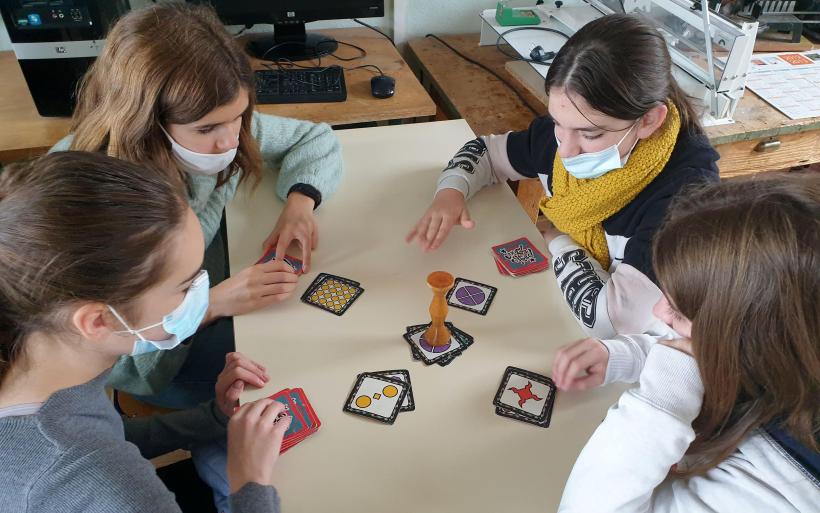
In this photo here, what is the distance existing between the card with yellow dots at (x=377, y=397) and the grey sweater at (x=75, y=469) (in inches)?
8.0

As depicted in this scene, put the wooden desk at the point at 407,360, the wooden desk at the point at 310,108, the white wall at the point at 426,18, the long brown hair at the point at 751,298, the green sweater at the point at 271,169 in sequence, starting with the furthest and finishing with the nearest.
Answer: the white wall at the point at 426,18 < the wooden desk at the point at 310,108 < the green sweater at the point at 271,169 < the wooden desk at the point at 407,360 < the long brown hair at the point at 751,298

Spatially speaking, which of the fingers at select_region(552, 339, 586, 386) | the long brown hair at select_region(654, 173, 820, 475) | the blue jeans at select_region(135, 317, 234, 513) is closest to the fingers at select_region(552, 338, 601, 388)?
the fingers at select_region(552, 339, 586, 386)

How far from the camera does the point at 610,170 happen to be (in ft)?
4.35

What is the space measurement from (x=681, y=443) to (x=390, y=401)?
17.8 inches

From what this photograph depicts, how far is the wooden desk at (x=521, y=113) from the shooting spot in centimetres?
191

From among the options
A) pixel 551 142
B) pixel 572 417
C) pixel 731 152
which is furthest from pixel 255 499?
pixel 731 152

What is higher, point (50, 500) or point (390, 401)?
point (50, 500)

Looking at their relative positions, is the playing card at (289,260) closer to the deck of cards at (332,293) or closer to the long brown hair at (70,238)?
the deck of cards at (332,293)

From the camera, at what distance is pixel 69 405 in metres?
0.85

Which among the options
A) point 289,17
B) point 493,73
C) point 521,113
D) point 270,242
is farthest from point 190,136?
point 493,73

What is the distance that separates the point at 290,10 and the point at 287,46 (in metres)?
0.16

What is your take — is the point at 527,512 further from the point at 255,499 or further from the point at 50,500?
the point at 50,500

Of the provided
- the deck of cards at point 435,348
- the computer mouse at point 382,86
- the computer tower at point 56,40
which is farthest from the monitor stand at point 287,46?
the deck of cards at point 435,348

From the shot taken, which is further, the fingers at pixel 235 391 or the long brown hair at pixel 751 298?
the fingers at pixel 235 391
